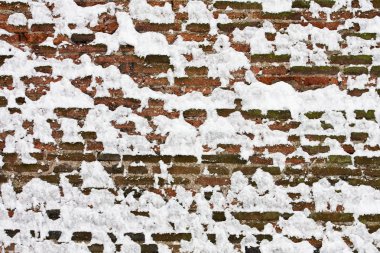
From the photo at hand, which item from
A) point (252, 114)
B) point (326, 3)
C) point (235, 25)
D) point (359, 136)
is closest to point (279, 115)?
point (252, 114)

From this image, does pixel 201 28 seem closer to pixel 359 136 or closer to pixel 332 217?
pixel 359 136

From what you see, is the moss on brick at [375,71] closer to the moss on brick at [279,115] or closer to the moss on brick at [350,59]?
the moss on brick at [350,59]

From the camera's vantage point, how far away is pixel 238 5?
91.7 inches

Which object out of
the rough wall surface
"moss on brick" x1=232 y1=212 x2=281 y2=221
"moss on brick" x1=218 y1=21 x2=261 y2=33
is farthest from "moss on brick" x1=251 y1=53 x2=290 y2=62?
"moss on brick" x1=232 y1=212 x2=281 y2=221

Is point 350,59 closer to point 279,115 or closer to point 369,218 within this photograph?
point 279,115

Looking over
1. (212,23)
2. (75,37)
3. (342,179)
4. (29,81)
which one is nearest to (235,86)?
(212,23)

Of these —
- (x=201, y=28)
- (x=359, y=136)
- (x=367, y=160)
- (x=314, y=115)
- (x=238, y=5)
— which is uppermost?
(x=238, y=5)

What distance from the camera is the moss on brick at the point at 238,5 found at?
7.63 feet

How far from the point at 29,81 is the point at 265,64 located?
1240mm

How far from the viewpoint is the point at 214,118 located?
2301 mm

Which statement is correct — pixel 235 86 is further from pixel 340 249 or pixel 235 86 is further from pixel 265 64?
pixel 340 249

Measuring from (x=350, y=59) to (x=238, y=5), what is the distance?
0.65 meters

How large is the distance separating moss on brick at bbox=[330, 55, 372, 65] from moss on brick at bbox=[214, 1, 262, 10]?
47 centimetres

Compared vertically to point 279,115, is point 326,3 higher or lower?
higher
